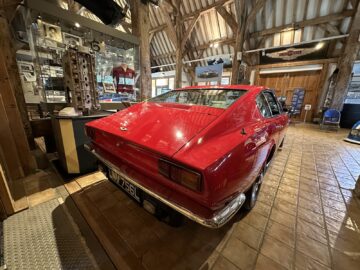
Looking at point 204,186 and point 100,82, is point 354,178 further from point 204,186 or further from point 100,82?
point 100,82

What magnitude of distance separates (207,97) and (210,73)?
730 centimetres

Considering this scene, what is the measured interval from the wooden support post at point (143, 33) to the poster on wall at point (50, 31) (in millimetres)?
1471

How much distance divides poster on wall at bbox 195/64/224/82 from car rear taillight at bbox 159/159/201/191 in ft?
26.4

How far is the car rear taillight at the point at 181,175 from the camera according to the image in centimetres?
84

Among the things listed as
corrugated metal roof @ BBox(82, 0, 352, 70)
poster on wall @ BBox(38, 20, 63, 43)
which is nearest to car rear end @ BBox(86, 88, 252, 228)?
poster on wall @ BBox(38, 20, 63, 43)

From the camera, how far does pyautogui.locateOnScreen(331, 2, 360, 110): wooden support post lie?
18.7 ft

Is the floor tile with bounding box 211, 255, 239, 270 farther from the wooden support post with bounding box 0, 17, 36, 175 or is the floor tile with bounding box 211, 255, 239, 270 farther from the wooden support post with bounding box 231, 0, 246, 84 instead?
the wooden support post with bounding box 231, 0, 246, 84

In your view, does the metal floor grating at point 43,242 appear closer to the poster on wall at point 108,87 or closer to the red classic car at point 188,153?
the red classic car at point 188,153

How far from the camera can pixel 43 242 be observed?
125 cm

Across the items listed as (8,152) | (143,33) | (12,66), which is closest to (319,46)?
(143,33)

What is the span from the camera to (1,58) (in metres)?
1.79

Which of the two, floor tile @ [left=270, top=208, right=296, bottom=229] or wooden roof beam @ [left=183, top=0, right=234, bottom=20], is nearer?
floor tile @ [left=270, top=208, right=296, bottom=229]

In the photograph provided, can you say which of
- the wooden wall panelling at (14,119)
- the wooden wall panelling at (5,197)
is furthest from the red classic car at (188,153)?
the wooden wall panelling at (14,119)

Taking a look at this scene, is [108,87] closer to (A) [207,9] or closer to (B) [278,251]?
(B) [278,251]
